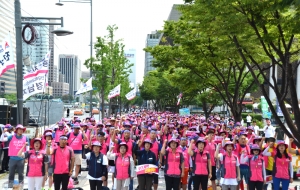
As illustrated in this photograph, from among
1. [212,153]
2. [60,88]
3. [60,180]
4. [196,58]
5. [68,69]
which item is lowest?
[60,180]

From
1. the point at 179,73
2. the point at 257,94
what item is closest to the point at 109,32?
the point at 179,73

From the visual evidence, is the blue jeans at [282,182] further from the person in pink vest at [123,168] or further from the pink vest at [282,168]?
the person in pink vest at [123,168]

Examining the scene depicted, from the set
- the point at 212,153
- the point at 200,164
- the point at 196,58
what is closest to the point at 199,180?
the point at 200,164

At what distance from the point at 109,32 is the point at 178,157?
2657cm

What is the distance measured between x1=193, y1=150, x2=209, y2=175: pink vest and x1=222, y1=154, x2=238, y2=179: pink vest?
42cm

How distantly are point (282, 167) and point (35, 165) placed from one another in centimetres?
538

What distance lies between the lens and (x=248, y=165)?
28.5 feet

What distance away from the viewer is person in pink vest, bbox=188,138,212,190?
334 inches

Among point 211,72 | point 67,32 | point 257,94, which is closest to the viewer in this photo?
point 67,32

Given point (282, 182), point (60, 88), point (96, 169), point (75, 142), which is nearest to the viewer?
point (96, 169)

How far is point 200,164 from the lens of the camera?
8.48 metres

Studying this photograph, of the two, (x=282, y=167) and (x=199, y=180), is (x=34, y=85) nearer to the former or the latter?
(x=199, y=180)

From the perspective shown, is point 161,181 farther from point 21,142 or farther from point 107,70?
point 107,70

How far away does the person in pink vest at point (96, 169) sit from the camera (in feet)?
26.6
